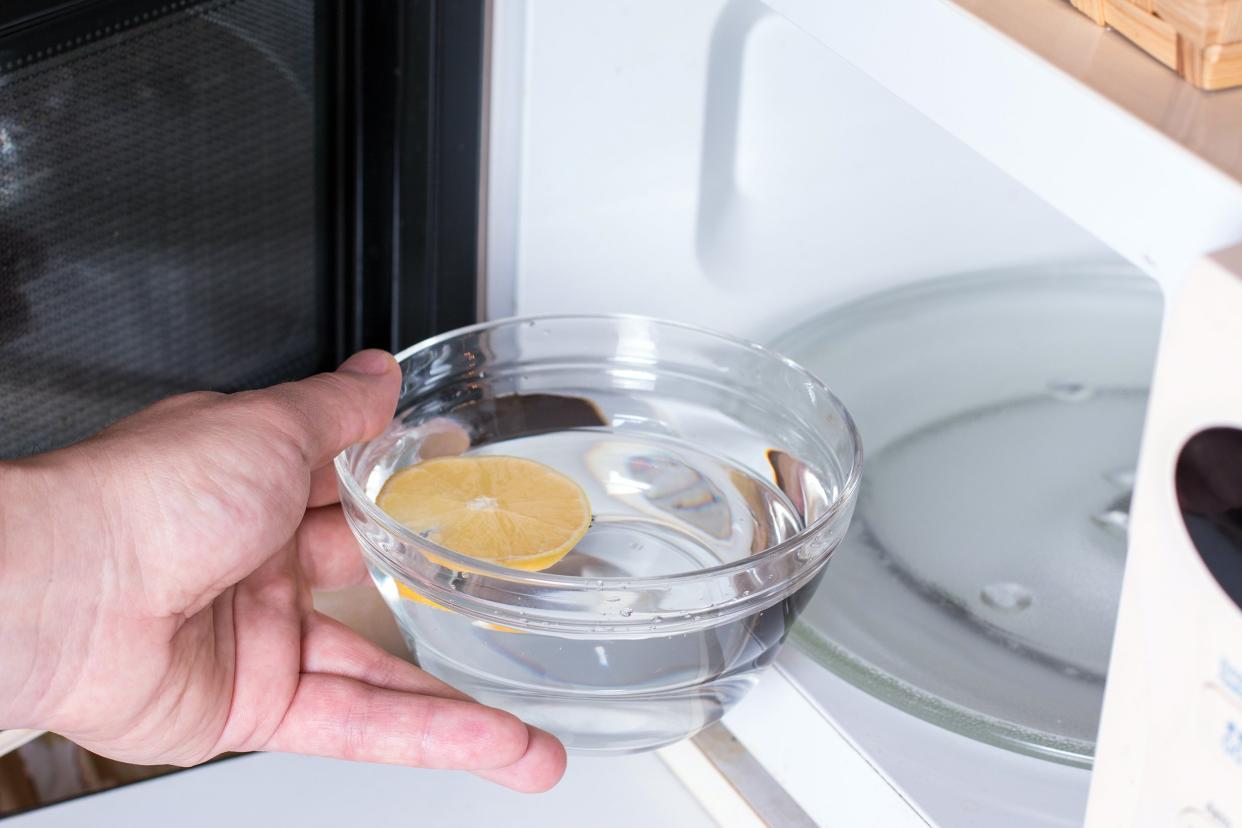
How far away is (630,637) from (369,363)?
0.19 meters

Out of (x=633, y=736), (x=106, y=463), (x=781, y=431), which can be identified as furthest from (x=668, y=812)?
(x=106, y=463)

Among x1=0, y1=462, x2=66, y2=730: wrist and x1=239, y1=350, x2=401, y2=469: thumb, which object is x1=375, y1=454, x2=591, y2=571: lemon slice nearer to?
x1=239, y1=350, x2=401, y2=469: thumb

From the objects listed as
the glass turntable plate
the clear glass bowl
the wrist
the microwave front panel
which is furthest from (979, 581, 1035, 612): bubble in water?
the wrist

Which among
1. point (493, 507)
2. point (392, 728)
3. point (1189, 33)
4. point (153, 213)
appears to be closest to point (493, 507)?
point (493, 507)

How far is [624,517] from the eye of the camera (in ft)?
2.35

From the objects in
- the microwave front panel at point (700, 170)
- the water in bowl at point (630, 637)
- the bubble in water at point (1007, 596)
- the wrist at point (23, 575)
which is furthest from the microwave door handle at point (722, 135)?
the wrist at point (23, 575)

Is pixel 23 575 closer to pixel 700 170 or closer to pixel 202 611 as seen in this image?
pixel 202 611

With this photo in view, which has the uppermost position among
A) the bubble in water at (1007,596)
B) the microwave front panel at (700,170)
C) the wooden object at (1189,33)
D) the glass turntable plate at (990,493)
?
the wooden object at (1189,33)

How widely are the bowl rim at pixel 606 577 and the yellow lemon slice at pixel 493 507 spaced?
0.04 meters

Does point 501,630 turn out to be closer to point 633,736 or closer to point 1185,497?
point 633,736

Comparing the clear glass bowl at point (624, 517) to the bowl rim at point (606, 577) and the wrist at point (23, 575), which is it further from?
the wrist at point (23, 575)

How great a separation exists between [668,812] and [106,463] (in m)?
0.32

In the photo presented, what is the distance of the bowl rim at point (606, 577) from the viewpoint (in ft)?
1.74

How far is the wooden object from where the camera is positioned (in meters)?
0.37
